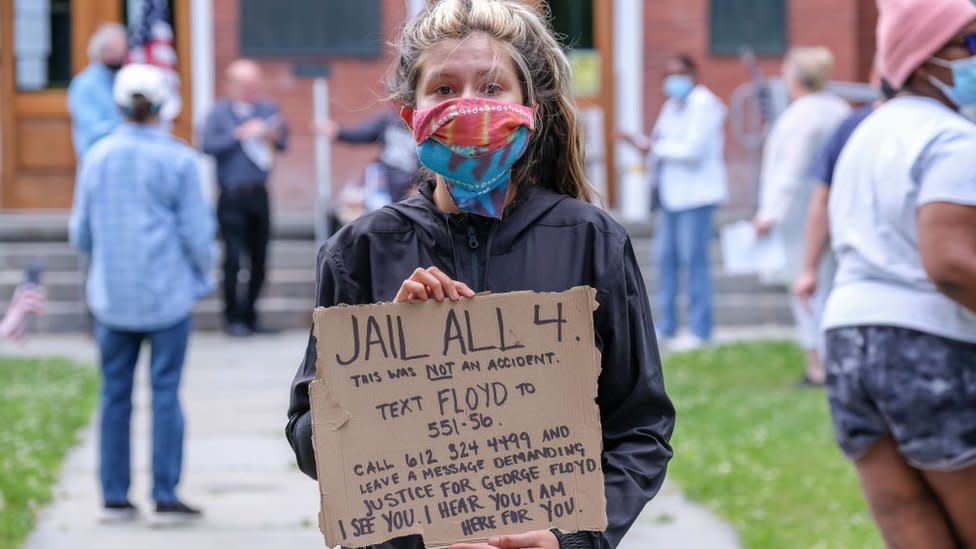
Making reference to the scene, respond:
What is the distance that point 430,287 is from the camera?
8.83ft

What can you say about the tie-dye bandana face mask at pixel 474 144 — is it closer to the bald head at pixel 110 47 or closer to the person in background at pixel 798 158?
the person in background at pixel 798 158

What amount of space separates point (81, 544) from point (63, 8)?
1024cm

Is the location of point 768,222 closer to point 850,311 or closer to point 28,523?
point 28,523

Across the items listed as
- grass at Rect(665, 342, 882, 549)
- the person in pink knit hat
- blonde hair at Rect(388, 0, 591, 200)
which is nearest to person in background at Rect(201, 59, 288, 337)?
grass at Rect(665, 342, 882, 549)

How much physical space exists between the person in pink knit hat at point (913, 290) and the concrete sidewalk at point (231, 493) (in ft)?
8.66

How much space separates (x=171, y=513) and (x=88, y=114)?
185 inches

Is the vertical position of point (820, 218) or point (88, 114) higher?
point (88, 114)

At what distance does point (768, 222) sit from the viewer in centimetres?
1016

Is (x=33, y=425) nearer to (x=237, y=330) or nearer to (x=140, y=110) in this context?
(x=140, y=110)

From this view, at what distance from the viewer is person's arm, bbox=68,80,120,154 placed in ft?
36.3

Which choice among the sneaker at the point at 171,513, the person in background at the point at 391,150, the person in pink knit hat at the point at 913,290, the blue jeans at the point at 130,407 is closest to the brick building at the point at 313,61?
the person in background at the point at 391,150

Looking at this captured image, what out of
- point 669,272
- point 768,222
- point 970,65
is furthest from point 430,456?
point 669,272

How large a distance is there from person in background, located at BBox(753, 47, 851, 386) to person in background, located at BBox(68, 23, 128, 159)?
4.39 metres

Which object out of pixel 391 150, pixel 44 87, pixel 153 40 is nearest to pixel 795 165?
pixel 391 150
